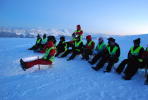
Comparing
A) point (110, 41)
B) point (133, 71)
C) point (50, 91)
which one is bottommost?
point (50, 91)

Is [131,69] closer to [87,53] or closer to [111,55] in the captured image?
Answer: [111,55]

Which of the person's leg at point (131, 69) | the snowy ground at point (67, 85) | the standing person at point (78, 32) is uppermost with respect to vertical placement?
the standing person at point (78, 32)

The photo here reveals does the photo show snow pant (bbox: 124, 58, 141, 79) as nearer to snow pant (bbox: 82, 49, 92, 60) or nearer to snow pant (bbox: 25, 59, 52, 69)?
snow pant (bbox: 82, 49, 92, 60)

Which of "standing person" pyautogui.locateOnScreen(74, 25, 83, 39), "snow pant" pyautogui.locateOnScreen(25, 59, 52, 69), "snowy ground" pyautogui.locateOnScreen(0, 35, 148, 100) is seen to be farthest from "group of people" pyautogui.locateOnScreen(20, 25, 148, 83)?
"standing person" pyautogui.locateOnScreen(74, 25, 83, 39)

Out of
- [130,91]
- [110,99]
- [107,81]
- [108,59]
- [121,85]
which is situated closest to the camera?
[110,99]

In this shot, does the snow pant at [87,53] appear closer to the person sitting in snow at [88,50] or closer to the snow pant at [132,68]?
the person sitting in snow at [88,50]

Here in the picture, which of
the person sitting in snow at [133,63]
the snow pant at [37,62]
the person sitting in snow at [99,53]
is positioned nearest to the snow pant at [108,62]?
the person sitting in snow at [133,63]

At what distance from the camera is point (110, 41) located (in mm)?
8281

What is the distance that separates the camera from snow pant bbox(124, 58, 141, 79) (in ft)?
22.3

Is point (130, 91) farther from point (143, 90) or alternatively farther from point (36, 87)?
point (36, 87)

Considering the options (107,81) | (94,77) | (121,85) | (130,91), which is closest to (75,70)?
(94,77)

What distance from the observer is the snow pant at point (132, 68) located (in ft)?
22.3

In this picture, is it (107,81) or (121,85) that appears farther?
(107,81)

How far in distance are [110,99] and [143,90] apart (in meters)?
1.30
